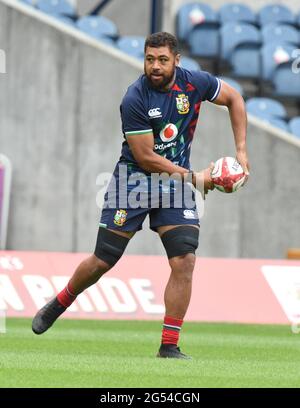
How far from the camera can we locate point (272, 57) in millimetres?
22203

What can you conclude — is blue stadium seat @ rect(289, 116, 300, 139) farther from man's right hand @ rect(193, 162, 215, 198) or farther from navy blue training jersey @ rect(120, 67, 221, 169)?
man's right hand @ rect(193, 162, 215, 198)

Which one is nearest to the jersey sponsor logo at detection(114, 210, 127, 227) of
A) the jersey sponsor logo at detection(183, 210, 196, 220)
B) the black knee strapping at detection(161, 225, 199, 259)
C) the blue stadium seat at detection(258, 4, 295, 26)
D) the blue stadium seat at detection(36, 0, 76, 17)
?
the black knee strapping at detection(161, 225, 199, 259)

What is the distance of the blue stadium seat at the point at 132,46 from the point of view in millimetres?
20453

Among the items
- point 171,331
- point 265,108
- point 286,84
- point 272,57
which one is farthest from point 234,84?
point 171,331

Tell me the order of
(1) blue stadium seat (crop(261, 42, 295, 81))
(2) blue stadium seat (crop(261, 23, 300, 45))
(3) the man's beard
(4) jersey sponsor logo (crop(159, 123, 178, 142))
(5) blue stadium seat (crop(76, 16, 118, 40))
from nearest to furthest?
(3) the man's beard
(4) jersey sponsor logo (crop(159, 123, 178, 142))
(5) blue stadium seat (crop(76, 16, 118, 40))
(1) blue stadium seat (crop(261, 42, 295, 81))
(2) blue stadium seat (crop(261, 23, 300, 45))

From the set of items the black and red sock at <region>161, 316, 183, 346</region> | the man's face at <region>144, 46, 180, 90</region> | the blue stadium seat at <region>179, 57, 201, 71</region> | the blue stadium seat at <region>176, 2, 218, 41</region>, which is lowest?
the black and red sock at <region>161, 316, 183, 346</region>

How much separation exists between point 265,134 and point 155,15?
415 cm

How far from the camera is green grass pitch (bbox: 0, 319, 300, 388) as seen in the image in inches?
297

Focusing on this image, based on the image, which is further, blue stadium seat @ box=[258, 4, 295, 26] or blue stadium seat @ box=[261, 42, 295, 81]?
blue stadium seat @ box=[258, 4, 295, 26]

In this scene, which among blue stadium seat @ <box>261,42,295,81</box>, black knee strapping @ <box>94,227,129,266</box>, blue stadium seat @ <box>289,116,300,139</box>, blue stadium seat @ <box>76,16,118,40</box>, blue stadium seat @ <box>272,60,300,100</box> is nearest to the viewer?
black knee strapping @ <box>94,227,129,266</box>

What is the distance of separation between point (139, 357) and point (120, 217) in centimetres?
111

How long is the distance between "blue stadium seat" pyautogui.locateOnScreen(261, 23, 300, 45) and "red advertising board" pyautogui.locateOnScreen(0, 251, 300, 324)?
338 inches

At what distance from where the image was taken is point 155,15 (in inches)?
867
